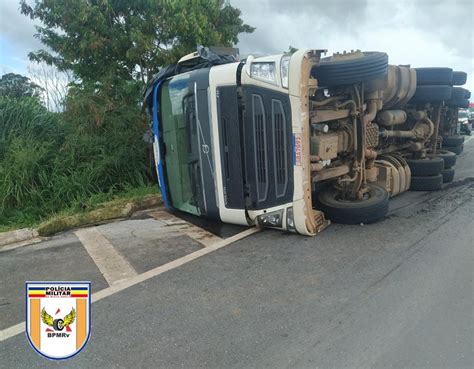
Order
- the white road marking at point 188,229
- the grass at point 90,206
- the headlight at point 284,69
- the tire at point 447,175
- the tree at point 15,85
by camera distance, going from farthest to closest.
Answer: the tree at point 15,85
the tire at point 447,175
the grass at point 90,206
the white road marking at point 188,229
the headlight at point 284,69

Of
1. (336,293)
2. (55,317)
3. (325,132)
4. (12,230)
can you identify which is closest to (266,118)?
(325,132)

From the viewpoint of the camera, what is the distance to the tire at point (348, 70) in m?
4.01

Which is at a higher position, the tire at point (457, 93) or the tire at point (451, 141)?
the tire at point (457, 93)

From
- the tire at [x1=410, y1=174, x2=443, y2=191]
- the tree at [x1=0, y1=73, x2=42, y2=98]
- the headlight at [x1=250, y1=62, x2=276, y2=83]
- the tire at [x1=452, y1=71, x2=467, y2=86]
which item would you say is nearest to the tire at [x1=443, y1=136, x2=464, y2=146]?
the tire at [x1=452, y1=71, x2=467, y2=86]

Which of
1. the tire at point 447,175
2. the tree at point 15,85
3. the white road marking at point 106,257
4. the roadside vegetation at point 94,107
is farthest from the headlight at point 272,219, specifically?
the tree at point 15,85

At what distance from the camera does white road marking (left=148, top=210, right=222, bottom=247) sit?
160 inches

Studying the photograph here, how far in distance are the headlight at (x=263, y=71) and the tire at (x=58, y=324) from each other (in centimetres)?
284

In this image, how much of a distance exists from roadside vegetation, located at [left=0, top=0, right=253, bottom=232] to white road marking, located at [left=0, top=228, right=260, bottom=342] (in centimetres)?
272

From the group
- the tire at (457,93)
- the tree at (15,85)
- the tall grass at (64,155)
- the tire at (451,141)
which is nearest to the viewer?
the tall grass at (64,155)

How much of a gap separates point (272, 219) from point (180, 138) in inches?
61.3

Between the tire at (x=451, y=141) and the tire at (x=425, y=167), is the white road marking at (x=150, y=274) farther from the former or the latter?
the tire at (x=451, y=141)

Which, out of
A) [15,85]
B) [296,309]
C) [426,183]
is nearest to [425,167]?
[426,183]

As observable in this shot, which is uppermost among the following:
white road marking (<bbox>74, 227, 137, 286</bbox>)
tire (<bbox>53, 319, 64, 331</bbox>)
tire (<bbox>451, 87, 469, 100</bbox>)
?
tire (<bbox>451, 87, 469, 100</bbox>)

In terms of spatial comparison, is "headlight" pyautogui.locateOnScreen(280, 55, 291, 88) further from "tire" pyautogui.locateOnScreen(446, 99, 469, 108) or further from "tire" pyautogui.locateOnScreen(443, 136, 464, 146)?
"tire" pyautogui.locateOnScreen(443, 136, 464, 146)
